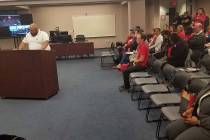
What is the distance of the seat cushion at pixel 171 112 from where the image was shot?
2.69m

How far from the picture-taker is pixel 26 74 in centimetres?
500

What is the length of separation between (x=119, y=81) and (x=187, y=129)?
3966 millimetres

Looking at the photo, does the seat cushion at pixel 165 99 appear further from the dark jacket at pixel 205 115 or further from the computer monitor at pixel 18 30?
the computer monitor at pixel 18 30

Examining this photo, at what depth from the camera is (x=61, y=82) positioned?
260 inches

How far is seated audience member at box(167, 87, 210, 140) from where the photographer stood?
216 centimetres

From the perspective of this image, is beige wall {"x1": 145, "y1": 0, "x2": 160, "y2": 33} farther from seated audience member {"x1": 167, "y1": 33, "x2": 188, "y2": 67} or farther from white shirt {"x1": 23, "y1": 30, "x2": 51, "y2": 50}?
white shirt {"x1": 23, "y1": 30, "x2": 51, "y2": 50}

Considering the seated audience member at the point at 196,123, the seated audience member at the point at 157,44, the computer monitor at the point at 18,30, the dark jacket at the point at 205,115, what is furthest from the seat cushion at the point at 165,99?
the computer monitor at the point at 18,30

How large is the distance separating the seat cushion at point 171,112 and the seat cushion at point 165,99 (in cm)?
18

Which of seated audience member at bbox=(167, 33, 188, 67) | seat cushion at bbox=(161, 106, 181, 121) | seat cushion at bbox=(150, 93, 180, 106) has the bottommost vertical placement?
seat cushion at bbox=(161, 106, 181, 121)

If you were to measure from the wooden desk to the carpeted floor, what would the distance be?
4.68 metres

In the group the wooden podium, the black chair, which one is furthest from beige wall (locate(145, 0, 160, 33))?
the black chair

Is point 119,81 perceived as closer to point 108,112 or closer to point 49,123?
point 108,112

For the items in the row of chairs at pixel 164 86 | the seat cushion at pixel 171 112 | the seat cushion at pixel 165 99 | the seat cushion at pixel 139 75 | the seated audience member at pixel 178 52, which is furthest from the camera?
the seated audience member at pixel 178 52

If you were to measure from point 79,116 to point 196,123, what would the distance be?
2.21 meters
